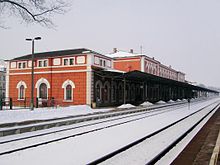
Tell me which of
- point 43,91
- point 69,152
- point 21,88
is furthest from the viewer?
point 21,88

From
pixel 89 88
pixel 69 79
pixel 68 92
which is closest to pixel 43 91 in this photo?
pixel 68 92

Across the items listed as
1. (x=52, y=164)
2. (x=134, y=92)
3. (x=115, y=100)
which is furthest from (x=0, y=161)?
(x=134, y=92)

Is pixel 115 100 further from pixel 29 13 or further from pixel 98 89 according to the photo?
pixel 29 13

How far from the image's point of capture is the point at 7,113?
18.0m

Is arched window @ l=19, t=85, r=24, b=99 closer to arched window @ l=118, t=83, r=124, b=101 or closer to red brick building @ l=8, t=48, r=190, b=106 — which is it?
red brick building @ l=8, t=48, r=190, b=106

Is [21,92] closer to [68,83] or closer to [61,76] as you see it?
[61,76]

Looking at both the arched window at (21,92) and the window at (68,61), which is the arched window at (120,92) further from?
the arched window at (21,92)

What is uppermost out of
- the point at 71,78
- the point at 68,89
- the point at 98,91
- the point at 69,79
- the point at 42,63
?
the point at 42,63

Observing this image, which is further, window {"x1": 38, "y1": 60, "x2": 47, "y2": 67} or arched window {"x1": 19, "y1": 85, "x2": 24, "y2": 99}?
arched window {"x1": 19, "y1": 85, "x2": 24, "y2": 99}

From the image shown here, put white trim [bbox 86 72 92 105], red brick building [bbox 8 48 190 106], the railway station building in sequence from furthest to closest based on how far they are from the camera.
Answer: red brick building [bbox 8 48 190 106] → the railway station building → white trim [bbox 86 72 92 105]

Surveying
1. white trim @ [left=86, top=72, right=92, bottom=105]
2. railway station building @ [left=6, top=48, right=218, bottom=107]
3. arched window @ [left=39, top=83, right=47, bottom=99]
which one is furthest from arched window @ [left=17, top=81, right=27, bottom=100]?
white trim @ [left=86, top=72, right=92, bottom=105]

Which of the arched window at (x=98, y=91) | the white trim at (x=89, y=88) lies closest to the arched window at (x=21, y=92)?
the white trim at (x=89, y=88)

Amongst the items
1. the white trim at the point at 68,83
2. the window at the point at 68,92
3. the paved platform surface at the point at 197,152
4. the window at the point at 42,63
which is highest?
the window at the point at 42,63

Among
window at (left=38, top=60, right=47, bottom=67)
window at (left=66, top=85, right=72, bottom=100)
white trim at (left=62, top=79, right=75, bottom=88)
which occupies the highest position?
window at (left=38, top=60, right=47, bottom=67)
